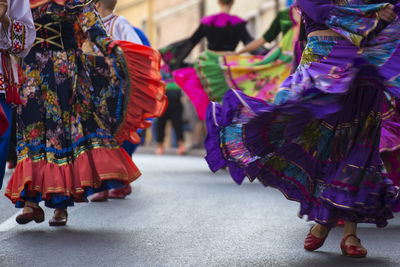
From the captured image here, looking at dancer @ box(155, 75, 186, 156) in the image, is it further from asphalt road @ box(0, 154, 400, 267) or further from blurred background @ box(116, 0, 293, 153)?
asphalt road @ box(0, 154, 400, 267)

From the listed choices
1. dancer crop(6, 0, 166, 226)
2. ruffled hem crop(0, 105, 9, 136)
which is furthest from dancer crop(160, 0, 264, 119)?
ruffled hem crop(0, 105, 9, 136)

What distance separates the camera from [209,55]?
10188 mm

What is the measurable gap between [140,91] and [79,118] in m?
0.51

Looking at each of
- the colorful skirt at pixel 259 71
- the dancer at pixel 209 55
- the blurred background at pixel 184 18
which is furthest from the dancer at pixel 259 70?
the blurred background at pixel 184 18

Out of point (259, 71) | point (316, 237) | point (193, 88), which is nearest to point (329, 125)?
point (316, 237)

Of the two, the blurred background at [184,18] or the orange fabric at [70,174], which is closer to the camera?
the orange fabric at [70,174]

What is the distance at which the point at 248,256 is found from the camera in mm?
4488

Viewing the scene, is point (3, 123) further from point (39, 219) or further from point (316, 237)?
point (316, 237)

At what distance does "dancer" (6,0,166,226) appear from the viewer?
209 inches

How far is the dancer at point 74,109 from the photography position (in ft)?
17.4

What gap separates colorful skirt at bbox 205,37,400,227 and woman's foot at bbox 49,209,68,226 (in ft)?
5.02

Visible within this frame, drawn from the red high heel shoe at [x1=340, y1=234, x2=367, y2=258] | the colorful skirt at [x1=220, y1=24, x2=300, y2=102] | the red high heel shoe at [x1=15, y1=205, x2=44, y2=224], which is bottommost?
the colorful skirt at [x1=220, y1=24, x2=300, y2=102]

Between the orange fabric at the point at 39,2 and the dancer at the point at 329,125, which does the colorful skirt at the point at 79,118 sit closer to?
the orange fabric at the point at 39,2

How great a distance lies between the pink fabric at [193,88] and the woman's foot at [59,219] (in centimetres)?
449
